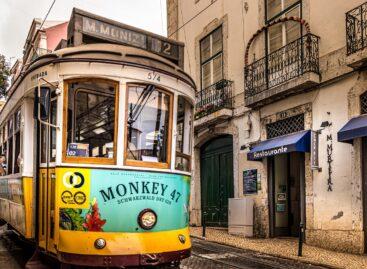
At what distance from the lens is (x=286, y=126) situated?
43.7 ft

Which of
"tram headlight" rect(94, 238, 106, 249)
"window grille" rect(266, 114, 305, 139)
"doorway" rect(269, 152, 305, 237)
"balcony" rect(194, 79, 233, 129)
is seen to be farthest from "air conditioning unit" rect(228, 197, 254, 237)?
"tram headlight" rect(94, 238, 106, 249)

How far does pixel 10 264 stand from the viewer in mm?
7898

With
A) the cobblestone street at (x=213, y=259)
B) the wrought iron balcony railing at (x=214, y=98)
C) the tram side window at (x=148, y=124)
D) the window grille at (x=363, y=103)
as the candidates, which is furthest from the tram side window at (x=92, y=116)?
the wrought iron balcony railing at (x=214, y=98)

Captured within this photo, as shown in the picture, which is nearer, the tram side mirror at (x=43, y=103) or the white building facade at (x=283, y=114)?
the tram side mirror at (x=43, y=103)

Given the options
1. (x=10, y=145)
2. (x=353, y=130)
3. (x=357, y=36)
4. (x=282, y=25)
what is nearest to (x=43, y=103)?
(x=10, y=145)

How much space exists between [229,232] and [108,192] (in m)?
9.52

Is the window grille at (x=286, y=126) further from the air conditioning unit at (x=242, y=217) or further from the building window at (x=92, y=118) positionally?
the building window at (x=92, y=118)

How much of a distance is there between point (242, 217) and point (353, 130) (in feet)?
16.4

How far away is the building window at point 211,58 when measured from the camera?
16.8m

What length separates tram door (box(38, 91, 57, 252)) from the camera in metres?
5.81

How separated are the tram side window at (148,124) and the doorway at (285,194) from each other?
330 inches

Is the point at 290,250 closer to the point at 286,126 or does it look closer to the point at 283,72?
the point at 286,126

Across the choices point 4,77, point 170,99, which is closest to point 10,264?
point 170,99

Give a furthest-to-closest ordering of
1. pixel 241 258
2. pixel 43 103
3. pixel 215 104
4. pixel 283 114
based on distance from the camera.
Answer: pixel 215 104, pixel 283 114, pixel 241 258, pixel 43 103
